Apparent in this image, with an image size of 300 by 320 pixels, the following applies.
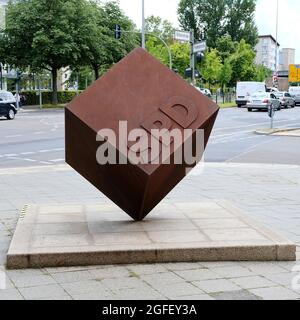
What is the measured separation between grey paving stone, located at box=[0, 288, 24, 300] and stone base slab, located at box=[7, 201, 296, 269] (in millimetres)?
656

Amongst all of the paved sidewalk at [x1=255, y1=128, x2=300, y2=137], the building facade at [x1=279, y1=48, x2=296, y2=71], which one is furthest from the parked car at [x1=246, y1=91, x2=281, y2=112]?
the building facade at [x1=279, y1=48, x2=296, y2=71]

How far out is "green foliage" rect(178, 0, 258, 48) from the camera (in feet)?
301

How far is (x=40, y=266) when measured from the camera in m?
5.47

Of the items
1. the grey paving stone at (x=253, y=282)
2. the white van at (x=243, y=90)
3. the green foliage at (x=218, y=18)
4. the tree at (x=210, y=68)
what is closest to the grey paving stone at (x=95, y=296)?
the grey paving stone at (x=253, y=282)

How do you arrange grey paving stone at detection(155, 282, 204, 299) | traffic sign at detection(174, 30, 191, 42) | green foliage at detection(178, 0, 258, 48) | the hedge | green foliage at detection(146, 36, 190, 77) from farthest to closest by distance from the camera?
green foliage at detection(178, 0, 258, 48)
green foliage at detection(146, 36, 190, 77)
the hedge
traffic sign at detection(174, 30, 191, 42)
grey paving stone at detection(155, 282, 204, 299)

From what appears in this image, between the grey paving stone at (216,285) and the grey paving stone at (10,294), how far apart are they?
4.61ft

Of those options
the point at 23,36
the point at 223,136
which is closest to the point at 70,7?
the point at 23,36

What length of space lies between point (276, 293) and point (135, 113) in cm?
235

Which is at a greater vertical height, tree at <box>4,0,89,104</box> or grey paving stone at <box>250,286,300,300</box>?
tree at <box>4,0,89,104</box>

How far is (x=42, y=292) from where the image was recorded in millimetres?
4766

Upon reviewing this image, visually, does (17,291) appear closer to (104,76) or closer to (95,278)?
(95,278)

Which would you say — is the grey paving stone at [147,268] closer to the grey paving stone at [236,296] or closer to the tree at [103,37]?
the grey paving stone at [236,296]

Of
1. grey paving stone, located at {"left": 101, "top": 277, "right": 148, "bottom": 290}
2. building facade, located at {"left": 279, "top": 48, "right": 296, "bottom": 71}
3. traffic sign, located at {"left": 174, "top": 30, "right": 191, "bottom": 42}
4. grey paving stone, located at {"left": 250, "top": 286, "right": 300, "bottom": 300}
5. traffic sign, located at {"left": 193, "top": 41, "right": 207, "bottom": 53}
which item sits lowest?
grey paving stone, located at {"left": 101, "top": 277, "right": 148, "bottom": 290}

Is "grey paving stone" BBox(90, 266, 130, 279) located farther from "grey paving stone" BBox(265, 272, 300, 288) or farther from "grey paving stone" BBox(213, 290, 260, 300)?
"grey paving stone" BBox(265, 272, 300, 288)
